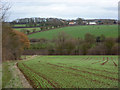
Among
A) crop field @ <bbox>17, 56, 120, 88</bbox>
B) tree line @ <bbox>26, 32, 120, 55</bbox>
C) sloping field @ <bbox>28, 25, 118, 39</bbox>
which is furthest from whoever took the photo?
tree line @ <bbox>26, 32, 120, 55</bbox>

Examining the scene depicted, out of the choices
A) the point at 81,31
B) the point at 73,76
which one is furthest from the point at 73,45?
the point at 73,76

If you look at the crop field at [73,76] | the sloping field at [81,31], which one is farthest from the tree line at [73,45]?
the crop field at [73,76]

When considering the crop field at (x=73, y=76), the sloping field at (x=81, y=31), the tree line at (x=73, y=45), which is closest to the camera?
the crop field at (x=73, y=76)

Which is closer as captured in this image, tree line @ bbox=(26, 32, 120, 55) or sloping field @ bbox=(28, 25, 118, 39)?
sloping field @ bbox=(28, 25, 118, 39)

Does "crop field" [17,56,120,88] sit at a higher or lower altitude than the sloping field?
lower

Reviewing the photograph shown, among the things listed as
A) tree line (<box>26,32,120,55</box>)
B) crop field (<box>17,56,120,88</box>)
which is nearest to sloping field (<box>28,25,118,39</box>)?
tree line (<box>26,32,120,55</box>)

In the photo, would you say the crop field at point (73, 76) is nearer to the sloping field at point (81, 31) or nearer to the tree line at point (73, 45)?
the sloping field at point (81, 31)

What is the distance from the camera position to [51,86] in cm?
1361

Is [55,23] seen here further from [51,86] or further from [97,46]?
[51,86]

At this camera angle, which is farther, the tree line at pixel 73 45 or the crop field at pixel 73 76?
the tree line at pixel 73 45

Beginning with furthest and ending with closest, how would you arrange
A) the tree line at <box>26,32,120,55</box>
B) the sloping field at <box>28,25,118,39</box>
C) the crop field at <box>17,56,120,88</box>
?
the tree line at <box>26,32,120,55</box> → the sloping field at <box>28,25,118,39</box> → the crop field at <box>17,56,120,88</box>

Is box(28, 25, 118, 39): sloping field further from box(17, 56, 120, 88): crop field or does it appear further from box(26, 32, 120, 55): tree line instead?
box(17, 56, 120, 88): crop field

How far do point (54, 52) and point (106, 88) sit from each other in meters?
67.5

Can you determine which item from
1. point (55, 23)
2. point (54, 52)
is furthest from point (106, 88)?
point (54, 52)
